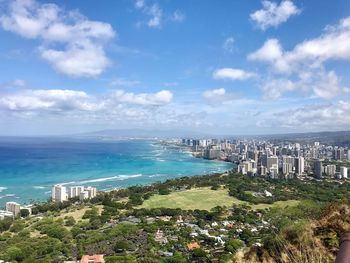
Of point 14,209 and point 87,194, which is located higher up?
point 87,194

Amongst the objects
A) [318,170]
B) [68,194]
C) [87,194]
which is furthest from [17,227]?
[318,170]

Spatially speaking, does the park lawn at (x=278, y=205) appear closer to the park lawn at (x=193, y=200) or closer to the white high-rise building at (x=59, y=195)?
the park lawn at (x=193, y=200)

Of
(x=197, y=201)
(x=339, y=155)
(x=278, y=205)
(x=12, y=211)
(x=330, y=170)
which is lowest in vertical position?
(x=12, y=211)

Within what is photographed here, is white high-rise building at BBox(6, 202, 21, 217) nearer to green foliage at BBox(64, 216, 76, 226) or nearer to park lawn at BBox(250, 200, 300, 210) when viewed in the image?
green foliage at BBox(64, 216, 76, 226)

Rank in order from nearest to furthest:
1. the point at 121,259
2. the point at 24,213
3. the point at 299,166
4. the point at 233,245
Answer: the point at 121,259 < the point at 233,245 < the point at 24,213 < the point at 299,166

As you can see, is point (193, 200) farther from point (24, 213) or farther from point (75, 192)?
point (24, 213)

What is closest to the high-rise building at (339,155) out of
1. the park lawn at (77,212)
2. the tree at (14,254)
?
the park lawn at (77,212)

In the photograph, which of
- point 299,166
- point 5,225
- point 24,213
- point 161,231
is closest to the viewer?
point 161,231
